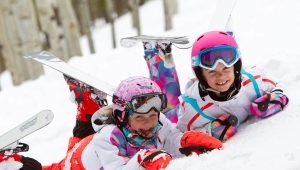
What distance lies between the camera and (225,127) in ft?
10.8

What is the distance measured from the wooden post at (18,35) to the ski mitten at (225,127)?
8.28m

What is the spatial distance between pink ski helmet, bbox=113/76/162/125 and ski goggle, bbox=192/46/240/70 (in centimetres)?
34

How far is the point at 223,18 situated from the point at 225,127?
1.48 metres

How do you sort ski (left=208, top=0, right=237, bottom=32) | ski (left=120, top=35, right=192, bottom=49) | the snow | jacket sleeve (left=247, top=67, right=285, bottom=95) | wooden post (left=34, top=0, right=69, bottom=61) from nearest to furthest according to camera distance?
the snow < jacket sleeve (left=247, top=67, right=285, bottom=95) < ski (left=120, top=35, right=192, bottom=49) < ski (left=208, top=0, right=237, bottom=32) < wooden post (left=34, top=0, right=69, bottom=61)

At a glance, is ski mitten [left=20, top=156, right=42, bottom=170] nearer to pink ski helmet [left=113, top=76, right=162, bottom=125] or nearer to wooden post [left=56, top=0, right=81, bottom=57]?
pink ski helmet [left=113, top=76, right=162, bottom=125]

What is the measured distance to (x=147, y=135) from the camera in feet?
10.1

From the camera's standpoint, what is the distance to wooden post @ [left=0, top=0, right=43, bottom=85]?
10977 millimetres

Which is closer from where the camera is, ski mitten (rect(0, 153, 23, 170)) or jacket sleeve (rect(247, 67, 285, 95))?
jacket sleeve (rect(247, 67, 285, 95))

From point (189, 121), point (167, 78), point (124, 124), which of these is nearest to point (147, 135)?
point (124, 124)

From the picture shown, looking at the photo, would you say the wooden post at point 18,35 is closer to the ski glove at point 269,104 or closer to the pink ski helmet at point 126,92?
the pink ski helmet at point 126,92

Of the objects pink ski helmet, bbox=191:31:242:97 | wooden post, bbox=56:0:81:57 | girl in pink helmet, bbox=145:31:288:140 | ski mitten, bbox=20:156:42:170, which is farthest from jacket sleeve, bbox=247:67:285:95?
wooden post, bbox=56:0:81:57

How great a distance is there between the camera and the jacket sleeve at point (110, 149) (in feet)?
9.48

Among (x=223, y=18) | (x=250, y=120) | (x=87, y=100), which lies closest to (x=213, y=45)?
(x=250, y=120)

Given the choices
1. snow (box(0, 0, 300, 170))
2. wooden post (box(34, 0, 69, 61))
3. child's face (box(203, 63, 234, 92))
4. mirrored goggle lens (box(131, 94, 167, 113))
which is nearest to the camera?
snow (box(0, 0, 300, 170))
